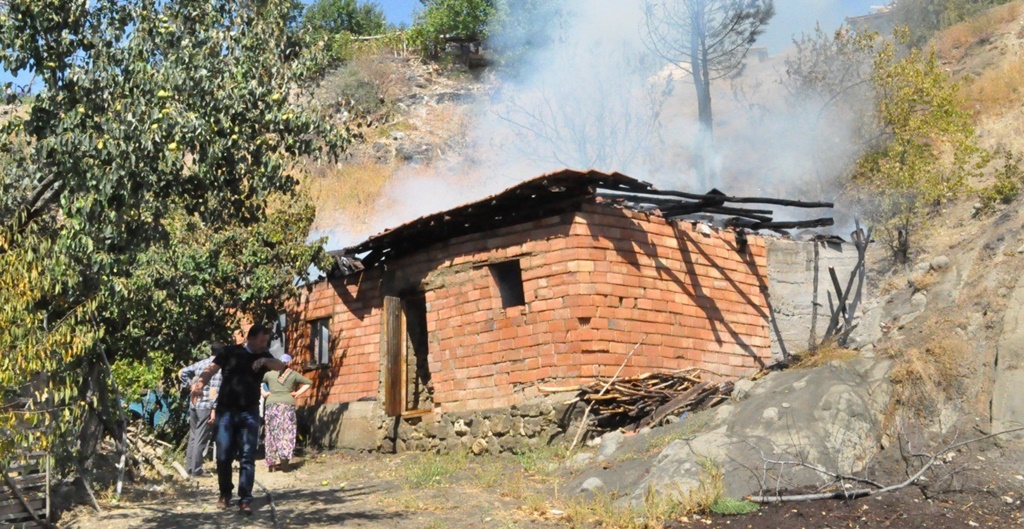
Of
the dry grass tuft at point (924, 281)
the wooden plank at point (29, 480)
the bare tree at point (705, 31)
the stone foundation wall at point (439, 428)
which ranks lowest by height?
the stone foundation wall at point (439, 428)

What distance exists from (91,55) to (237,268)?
701cm

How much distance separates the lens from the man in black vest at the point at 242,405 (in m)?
7.73

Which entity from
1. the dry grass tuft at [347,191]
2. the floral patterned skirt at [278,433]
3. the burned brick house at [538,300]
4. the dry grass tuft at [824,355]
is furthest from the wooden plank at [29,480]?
the dry grass tuft at [347,191]

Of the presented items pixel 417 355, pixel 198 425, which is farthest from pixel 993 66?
pixel 198 425

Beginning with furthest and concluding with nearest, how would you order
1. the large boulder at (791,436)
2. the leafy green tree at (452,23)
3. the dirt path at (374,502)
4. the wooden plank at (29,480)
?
the leafy green tree at (452,23)
the large boulder at (791,436)
the dirt path at (374,502)
the wooden plank at (29,480)

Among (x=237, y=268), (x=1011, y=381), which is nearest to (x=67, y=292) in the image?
(x=237, y=268)

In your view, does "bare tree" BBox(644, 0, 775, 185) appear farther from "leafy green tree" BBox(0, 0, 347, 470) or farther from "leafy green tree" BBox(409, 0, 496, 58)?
"leafy green tree" BBox(0, 0, 347, 470)

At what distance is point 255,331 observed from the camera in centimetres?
785

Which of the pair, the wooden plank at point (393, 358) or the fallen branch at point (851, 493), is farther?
the wooden plank at point (393, 358)

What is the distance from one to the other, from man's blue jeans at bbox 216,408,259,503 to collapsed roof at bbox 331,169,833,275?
14.7ft

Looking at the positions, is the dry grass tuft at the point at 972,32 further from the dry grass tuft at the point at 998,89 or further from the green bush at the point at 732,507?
the green bush at the point at 732,507

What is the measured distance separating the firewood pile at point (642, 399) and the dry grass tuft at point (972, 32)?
20.5 meters

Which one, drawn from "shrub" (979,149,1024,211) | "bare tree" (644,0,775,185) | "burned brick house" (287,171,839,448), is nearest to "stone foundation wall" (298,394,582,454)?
"burned brick house" (287,171,839,448)

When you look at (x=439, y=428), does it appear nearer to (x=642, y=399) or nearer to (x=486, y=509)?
(x=642, y=399)
